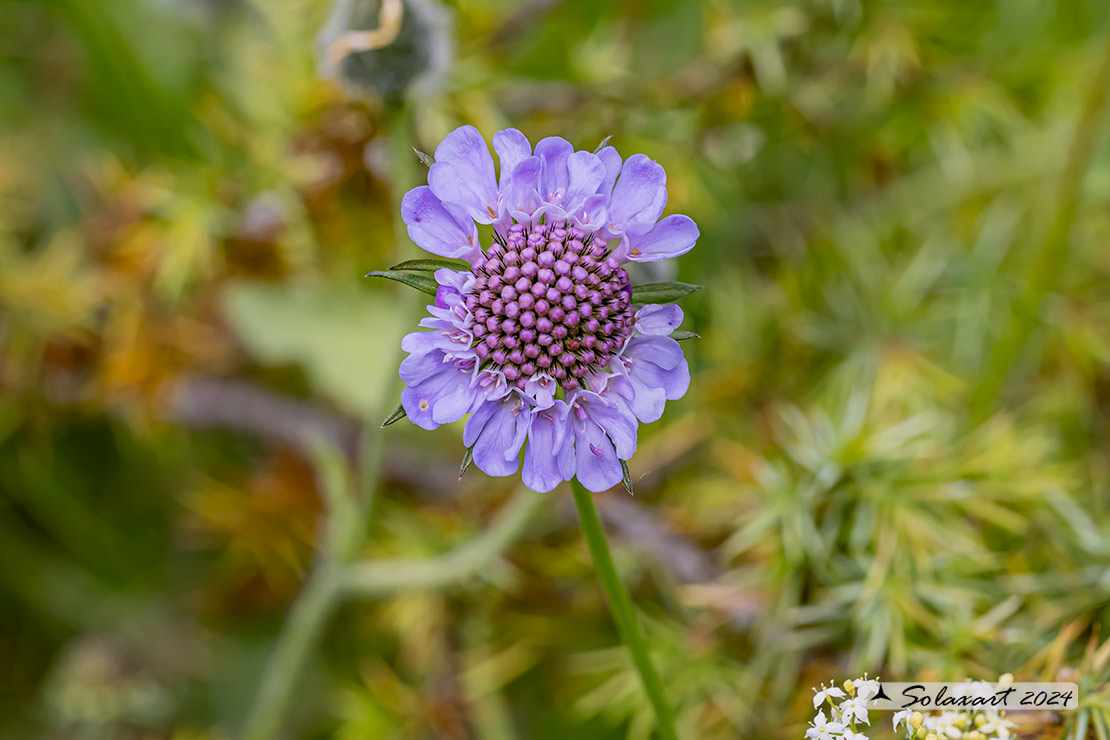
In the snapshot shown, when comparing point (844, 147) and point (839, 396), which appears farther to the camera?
point (844, 147)

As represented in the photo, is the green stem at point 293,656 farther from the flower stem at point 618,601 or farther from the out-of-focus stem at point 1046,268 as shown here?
the out-of-focus stem at point 1046,268

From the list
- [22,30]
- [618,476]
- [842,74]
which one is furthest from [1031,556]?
[22,30]

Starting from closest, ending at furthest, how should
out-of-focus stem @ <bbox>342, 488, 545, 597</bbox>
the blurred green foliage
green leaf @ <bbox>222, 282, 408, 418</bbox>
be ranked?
out-of-focus stem @ <bbox>342, 488, 545, 597</bbox> → the blurred green foliage → green leaf @ <bbox>222, 282, 408, 418</bbox>

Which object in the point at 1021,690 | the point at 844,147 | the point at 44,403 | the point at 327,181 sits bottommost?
the point at 1021,690

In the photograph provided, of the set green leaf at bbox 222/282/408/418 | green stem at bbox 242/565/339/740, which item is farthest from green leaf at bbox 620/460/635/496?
green leaf at bbox 222/282/408/418

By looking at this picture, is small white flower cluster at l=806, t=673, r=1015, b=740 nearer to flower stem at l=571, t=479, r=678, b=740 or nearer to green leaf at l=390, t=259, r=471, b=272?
flower stem at l=571, t=479, r=678, b=740

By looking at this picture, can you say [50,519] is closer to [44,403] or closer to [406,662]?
[44,403]
